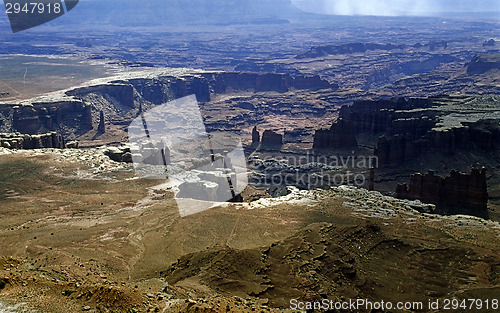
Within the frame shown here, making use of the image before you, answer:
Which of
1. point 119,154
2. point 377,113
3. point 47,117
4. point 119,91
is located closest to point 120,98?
point 119,91

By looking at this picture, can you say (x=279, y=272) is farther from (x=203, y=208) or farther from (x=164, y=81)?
(x=164, y=81)

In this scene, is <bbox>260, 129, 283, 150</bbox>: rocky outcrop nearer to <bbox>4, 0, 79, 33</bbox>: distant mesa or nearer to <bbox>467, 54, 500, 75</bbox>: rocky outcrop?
<bbox>4, 0, 79, 33</bbox>: distant mesa

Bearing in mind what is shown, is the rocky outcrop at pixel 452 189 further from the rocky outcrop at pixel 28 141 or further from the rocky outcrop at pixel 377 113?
the rocky outcrop at pixel 28 141

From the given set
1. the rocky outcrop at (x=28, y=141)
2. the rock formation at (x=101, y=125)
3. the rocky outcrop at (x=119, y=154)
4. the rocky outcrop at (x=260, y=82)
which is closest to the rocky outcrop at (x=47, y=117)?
the rock formation at (x=101, y=125)

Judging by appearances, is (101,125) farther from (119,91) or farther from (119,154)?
(119,154)

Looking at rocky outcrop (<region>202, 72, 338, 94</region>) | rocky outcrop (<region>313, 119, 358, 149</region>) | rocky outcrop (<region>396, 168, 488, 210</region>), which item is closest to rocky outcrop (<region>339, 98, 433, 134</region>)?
rocky outcrop (<region>313, 119, 358, 149</region>)

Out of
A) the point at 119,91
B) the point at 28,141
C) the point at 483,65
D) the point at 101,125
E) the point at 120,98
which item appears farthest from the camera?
the point at 483,65
